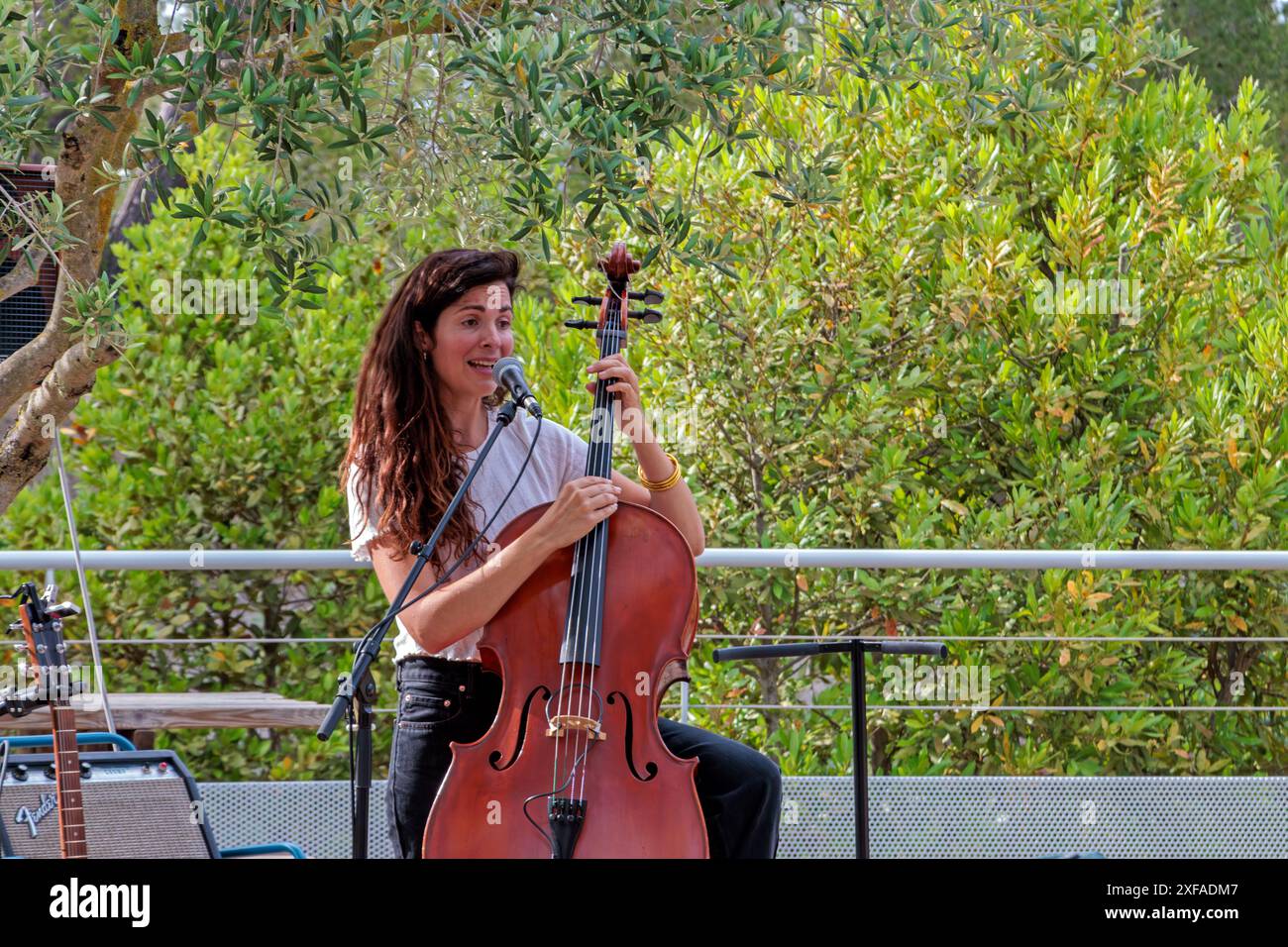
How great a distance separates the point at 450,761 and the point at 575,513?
453mm

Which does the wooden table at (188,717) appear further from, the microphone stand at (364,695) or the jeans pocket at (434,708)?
the microphone stand at (364,695)

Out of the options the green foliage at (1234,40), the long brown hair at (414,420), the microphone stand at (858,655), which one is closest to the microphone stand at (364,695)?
the long brown hair at (414,420)

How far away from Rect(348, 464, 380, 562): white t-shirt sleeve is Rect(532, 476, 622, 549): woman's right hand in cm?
32

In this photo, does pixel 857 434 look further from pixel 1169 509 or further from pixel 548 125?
pixel 548 125

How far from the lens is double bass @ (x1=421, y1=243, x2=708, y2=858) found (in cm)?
221

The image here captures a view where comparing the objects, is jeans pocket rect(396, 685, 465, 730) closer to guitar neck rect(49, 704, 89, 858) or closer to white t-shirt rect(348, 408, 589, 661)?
white t-shirt rect(348, 408, 589, 661)

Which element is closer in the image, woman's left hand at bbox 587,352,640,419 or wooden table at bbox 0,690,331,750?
woman's left hand at bbox 587,352,640,419

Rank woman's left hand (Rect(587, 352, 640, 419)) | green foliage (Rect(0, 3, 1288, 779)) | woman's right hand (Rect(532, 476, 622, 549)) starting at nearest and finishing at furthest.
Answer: woman's right hand (Rect(532, 476, 622, 549)) < woman's left hand (Rect(587, 352, 640, 419)) < green foliage (Rect(0, 3, 1288, 779))

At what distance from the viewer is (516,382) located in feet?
7.42

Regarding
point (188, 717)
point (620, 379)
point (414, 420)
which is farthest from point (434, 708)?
point (188, 717)

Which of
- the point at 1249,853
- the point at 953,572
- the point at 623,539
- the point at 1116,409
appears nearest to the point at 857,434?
the point at 953,572

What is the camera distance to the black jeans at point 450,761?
7.81 ft

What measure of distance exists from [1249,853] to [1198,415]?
137cm

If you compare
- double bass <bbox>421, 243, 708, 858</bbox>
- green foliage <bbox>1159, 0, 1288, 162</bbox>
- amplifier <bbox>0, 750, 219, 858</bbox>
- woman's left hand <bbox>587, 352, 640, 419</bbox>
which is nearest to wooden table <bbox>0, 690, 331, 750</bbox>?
amplifier <bbox>0, 750, 219, 858</bbox>
